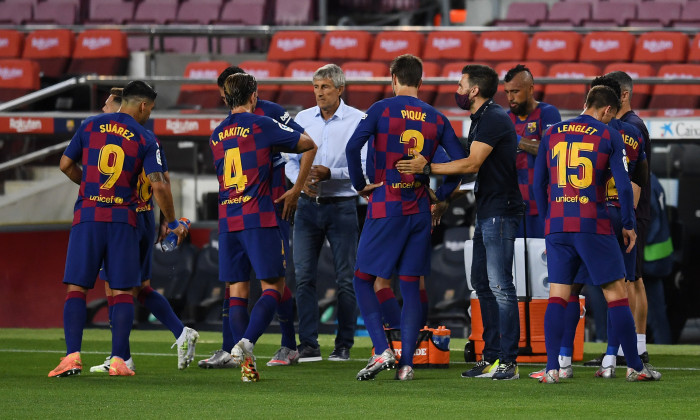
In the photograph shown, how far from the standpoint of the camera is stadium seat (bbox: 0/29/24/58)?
16891 millimetres

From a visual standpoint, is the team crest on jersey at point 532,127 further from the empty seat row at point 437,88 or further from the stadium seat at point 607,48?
the stadium seat at point 607,48

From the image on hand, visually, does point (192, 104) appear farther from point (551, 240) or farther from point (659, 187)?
point (551, 240)

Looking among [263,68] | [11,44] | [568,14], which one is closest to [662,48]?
[568,14]

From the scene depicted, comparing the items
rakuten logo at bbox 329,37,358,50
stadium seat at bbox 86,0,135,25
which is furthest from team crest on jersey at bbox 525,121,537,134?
stadium seat at bbox 86,0,135,25

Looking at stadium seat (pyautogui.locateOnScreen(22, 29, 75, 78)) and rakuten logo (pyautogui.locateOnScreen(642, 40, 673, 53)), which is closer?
rakuten logo (pyautogui.locateOnScreen(642, 40, 673, 53))

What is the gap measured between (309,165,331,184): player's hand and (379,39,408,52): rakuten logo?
833 centimetres

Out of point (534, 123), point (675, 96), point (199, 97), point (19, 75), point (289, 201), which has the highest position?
point (19, 75)

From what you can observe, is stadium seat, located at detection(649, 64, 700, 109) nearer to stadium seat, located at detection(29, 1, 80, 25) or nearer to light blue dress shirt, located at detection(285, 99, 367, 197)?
light blue dress shirt, located at detection(285, 99, 367, 197)

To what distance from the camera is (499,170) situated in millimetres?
6844

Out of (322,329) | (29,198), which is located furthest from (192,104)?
(322,329)

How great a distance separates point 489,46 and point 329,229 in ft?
26.5

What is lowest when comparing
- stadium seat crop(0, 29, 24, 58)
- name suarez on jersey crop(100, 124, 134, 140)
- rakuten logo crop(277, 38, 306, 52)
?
name suarez on jersey crop(100, 124, 134, 140)

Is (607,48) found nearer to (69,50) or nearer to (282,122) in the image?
(69,50)

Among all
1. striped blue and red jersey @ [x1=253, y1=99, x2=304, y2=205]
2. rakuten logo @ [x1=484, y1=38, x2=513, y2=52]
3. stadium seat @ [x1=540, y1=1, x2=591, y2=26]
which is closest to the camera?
striped blue and red jersey @ [x1=253, y1=99, x2=304, y2=205]
